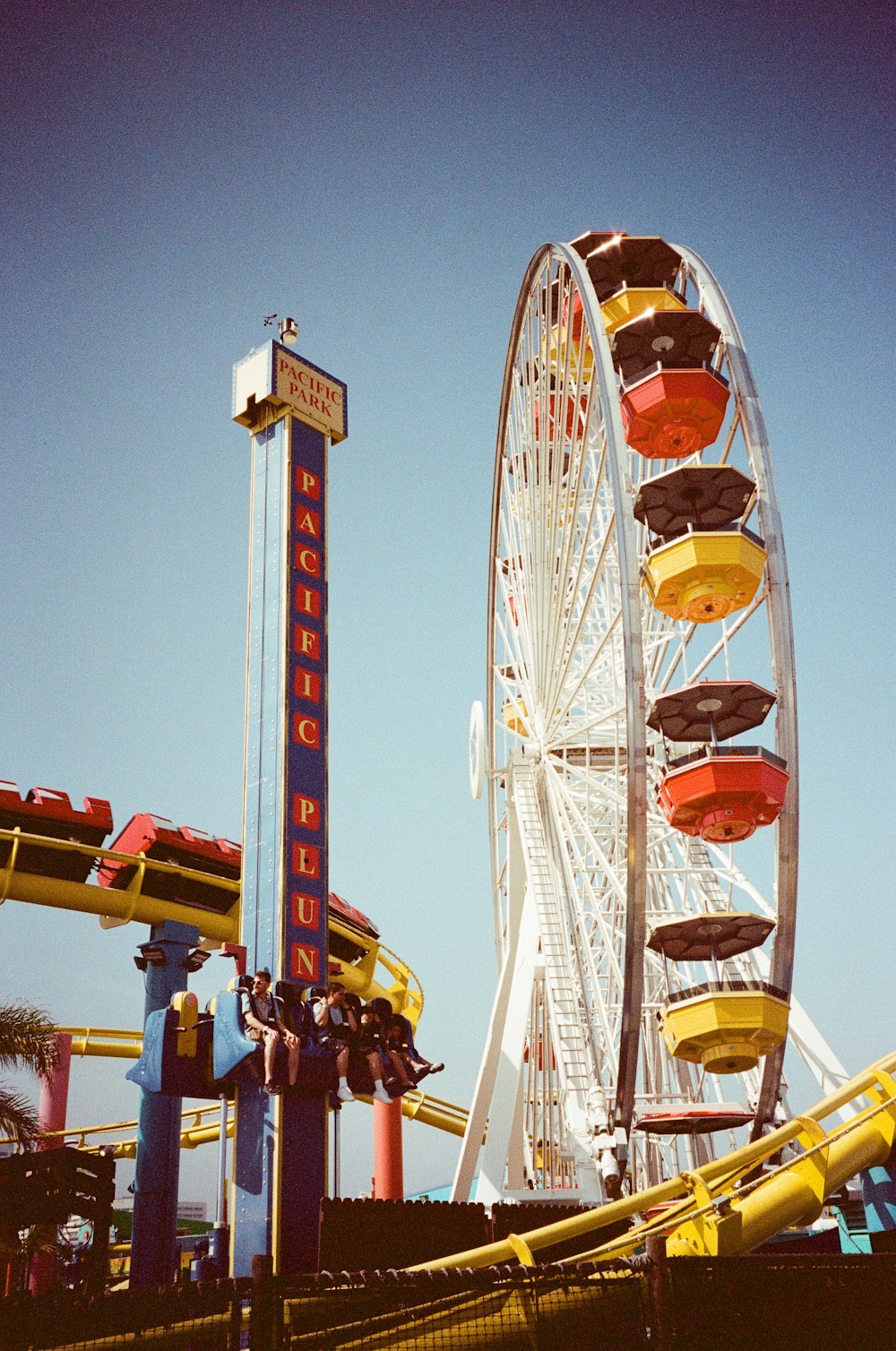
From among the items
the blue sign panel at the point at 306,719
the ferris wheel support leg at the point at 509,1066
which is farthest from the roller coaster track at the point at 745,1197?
the blue sign panel at the point at 306,719

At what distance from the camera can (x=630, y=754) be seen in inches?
567

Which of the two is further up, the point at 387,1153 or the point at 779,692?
the point at 779,692

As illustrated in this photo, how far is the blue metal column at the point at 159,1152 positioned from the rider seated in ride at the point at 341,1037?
10.1ft

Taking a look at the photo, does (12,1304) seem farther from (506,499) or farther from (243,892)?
→ (506,499)

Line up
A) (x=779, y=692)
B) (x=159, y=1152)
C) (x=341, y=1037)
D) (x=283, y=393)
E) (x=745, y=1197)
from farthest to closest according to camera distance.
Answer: (x=283, y=393)
(x=159, y=1152)
(x=779, y=692)
(x=341, y=1037)
(x=745, y=1197)

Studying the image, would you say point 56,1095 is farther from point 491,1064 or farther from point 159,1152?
point 491,1064

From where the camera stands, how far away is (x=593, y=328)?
16.8 meters

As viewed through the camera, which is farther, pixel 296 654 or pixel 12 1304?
pixel 296 654

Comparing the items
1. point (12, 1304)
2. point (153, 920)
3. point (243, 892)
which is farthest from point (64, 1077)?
point (12, 1304)

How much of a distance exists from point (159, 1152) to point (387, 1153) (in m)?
7.53

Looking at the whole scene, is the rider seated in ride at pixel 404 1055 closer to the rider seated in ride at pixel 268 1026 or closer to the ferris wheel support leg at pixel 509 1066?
the rider seated in ride at pixel 268 1026

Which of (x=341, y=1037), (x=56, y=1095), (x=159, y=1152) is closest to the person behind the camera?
(x=341, y=1037)

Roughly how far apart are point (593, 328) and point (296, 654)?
6.28 metres

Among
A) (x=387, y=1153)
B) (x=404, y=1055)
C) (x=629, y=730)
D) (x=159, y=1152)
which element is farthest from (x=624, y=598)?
(x=387, y=1153)
